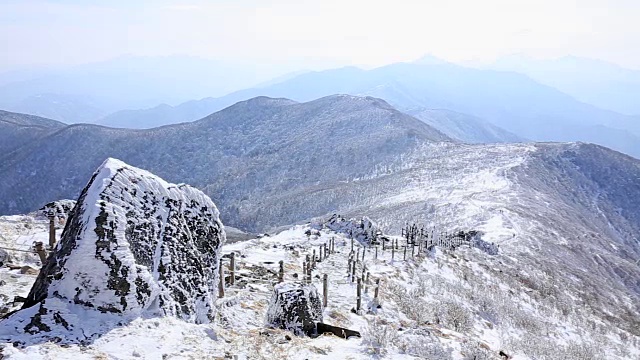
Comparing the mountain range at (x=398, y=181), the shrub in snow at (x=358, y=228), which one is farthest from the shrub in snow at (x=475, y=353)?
the shrub in snow at (x=358, y=228)

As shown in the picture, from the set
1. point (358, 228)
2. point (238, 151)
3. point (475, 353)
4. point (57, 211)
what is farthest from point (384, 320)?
point (238, 151)

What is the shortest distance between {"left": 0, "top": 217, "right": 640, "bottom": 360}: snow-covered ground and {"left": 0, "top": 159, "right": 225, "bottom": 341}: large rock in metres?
0.51

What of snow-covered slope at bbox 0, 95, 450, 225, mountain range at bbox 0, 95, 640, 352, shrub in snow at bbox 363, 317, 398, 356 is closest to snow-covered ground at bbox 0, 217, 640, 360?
shrub in snow at bbox 363, 317, 398, 356

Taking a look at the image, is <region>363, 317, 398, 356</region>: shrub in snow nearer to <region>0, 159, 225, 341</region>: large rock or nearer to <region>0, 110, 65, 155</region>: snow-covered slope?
<region>0, 159, 225, 341</region>: large rock

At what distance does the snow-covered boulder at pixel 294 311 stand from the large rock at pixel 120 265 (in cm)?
204

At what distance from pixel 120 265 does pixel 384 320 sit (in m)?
10.5

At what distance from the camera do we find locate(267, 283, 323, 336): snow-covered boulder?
39.3 feet

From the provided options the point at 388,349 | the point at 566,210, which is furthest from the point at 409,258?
the point at 566,210

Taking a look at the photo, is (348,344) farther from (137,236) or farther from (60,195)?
(60,195)

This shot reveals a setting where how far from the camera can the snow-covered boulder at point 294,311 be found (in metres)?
12.0

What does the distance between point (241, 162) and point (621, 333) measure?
13442 centimetres

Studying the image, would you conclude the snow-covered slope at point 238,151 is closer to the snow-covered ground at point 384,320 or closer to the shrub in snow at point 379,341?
the snow-covered ground at point 384,320

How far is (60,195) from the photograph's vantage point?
142625 mm

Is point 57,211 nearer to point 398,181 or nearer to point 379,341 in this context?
point 379,341
